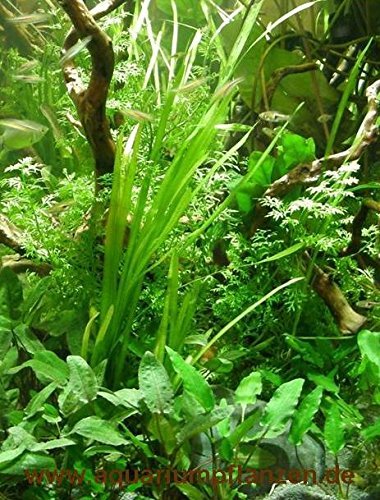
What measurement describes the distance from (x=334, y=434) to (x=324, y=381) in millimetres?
340

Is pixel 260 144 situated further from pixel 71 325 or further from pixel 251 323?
pixel 71 325

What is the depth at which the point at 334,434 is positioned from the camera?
85.5 inches

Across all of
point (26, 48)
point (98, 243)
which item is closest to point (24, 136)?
point (98, 243)

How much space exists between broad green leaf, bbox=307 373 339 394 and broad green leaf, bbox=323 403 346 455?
0.56 ft

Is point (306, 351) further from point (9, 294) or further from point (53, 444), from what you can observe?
point (9, 294)

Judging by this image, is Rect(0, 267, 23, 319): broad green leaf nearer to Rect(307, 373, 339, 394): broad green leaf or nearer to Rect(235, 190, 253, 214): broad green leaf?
Rect(235, 190, 253, 214): broad green leaf

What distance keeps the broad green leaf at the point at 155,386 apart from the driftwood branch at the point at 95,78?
3.12 ft

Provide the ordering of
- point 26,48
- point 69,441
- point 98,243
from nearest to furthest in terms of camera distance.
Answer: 1. point 69,441
2. point 98,243
3. point 26,48

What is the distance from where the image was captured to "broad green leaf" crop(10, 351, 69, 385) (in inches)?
87.4

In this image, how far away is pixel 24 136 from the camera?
2643 millimetres

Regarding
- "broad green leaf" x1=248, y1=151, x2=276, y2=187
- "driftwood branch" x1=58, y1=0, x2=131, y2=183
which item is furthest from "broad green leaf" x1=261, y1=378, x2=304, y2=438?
"driftwood branch" x1=58, y1=0, x2=131, y2=183

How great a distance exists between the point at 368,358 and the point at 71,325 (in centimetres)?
113

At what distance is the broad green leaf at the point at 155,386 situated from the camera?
205 centimetres

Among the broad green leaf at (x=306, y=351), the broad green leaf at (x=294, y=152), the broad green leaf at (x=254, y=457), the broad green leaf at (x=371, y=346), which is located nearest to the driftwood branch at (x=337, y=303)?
the broad green leaf at (x=306, y=351)
